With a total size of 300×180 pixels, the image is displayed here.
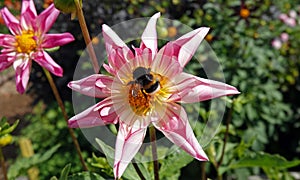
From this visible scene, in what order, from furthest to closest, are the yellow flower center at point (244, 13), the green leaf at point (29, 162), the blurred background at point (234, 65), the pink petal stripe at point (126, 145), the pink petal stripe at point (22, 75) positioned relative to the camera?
the yellow flower center at point (244, 13) → the blurred background at point (234, 65) → the green leaf at point (29, 162) → the pink petal stripe at point (22, 75) → the pink petal stripe at point (126, 145)

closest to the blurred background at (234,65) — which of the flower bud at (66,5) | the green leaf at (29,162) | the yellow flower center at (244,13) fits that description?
the yellow flower center at (244,13)

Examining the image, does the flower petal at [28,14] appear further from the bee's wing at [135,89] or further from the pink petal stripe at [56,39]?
the bee's wing at [135,89]

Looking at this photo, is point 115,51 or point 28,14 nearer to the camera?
point 115,51

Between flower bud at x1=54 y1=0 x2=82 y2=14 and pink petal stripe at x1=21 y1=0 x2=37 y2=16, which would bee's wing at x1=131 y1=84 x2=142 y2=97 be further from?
pink petal stripe at x1=21 y1=0 x2=37 y2=16

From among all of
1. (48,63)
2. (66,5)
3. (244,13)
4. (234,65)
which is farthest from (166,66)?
(244,13)

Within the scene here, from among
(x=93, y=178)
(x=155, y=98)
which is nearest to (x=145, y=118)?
(x=155, y=98)

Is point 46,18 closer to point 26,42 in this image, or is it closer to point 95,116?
point 26,42
